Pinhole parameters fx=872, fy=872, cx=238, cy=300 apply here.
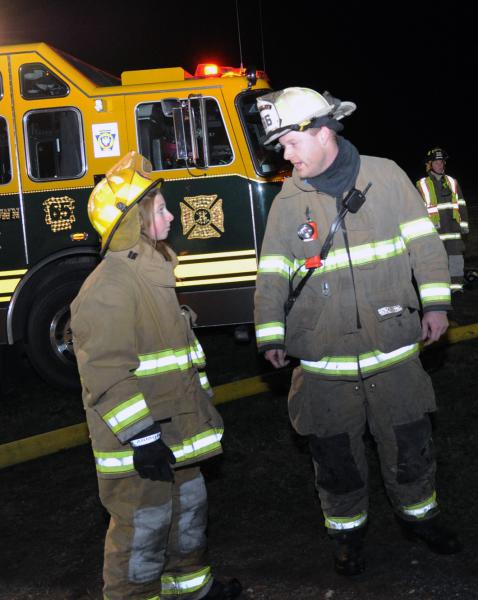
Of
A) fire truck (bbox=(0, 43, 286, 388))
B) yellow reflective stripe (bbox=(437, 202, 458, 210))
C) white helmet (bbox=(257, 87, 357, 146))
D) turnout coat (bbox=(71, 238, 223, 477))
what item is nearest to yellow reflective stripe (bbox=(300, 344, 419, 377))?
turnout coat (bbox=(71, 238, 223, 477))

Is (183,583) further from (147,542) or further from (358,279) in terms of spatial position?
(358,279)

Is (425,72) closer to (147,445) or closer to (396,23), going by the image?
(396,23)

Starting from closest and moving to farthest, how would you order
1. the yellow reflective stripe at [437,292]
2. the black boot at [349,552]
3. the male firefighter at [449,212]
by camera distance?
the yellow reflective stripe at [437,292] < the black boot at [349,552] < the male firefighter at [449,212]

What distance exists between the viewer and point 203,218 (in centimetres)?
750

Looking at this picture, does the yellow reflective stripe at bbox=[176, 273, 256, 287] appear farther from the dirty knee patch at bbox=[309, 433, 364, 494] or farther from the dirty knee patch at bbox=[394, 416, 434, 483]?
the dirty knee patch at bbox=[394, 416, 434, 483]

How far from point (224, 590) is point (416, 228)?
183 centimetres

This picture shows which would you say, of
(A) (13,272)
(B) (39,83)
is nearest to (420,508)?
(A) (13,272)

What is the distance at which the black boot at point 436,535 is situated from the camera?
13.2 ft

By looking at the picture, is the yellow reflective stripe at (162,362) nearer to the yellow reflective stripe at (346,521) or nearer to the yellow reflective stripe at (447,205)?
the yellow reflective stripe at (346,521)

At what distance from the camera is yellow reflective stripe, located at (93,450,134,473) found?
3334 mm

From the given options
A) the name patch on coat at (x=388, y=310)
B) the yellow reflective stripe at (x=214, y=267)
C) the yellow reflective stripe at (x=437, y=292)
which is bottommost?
the name patch on coat at (x=388, y=310)

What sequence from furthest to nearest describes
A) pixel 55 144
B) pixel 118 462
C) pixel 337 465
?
pixel 55 144, pixel 337 465, pixel 118 462

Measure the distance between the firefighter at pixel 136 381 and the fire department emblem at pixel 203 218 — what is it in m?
3.93

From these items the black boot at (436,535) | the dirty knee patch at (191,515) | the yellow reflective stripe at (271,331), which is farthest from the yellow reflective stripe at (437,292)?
the dirty knee patch at (191,515)
